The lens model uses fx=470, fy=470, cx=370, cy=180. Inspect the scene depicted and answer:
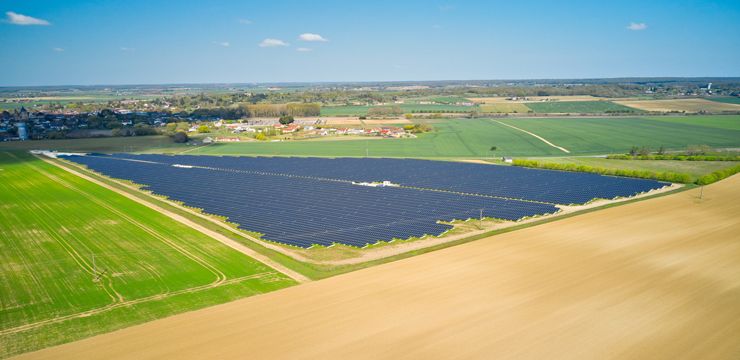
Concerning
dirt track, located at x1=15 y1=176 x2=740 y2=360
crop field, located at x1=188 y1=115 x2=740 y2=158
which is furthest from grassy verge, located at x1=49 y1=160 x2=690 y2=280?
crop field, located at x1=188 y1=115 x2=740 y2=158

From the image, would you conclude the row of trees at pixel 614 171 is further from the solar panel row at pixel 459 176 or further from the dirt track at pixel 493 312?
the dirt track at pixel 493 312

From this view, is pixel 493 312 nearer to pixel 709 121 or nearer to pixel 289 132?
pixel 289 132

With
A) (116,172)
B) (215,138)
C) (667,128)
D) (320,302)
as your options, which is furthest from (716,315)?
(667,128)

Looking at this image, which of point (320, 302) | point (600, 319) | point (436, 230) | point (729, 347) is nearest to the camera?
point (729, 347)

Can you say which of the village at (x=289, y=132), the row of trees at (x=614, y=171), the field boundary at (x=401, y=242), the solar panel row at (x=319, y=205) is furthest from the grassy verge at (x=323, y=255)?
the village at (x=289, y=132)

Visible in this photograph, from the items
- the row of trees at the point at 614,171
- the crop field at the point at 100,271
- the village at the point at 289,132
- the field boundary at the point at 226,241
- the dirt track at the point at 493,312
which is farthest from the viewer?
the village at the point at 289,132

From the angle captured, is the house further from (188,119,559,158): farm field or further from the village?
(188,119,559,158): farm field

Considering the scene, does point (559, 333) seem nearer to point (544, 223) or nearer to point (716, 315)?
point (716, 315)

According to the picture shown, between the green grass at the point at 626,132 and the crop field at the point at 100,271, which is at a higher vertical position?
the green grass at the point at 626,132
